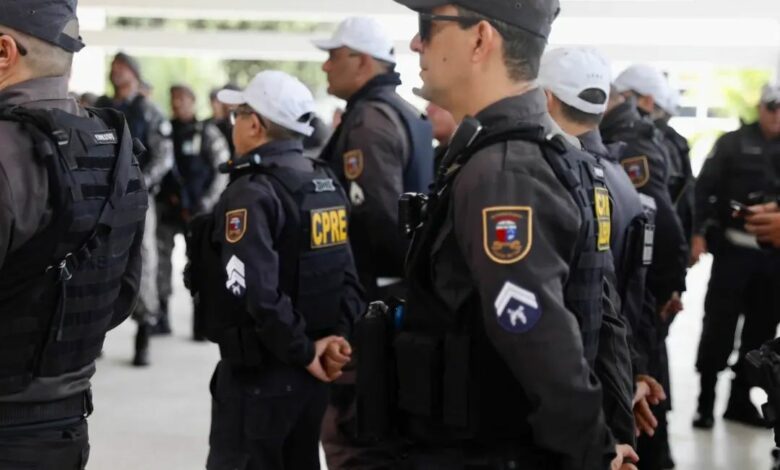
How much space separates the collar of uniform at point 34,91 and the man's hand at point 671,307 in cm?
299

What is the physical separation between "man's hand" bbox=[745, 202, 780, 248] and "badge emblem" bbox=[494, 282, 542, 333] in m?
2.94

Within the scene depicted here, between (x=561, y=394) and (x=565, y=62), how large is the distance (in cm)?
Answer: 162

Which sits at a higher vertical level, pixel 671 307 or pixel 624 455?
pixel 624 455

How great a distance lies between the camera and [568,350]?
65.2 inches

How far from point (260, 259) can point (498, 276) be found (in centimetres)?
145

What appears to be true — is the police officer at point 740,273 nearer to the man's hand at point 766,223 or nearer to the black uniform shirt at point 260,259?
the man's hand at point 766,223

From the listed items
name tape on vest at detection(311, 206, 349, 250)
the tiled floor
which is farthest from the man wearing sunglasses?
the tiled floor

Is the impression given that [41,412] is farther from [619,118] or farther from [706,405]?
[706,405]

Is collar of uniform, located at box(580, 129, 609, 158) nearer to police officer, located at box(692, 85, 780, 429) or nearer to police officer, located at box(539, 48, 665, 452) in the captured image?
police officer, located at box(539, 48, 665, 452)

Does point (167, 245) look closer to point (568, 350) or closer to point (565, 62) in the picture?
point (565, 62)

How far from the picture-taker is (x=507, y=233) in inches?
65.5

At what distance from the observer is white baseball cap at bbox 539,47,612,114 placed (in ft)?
9.75

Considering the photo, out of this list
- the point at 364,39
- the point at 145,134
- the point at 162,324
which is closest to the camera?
the point at 364,39

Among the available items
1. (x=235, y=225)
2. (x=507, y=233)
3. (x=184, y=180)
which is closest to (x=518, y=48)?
(x=507, y=233)
